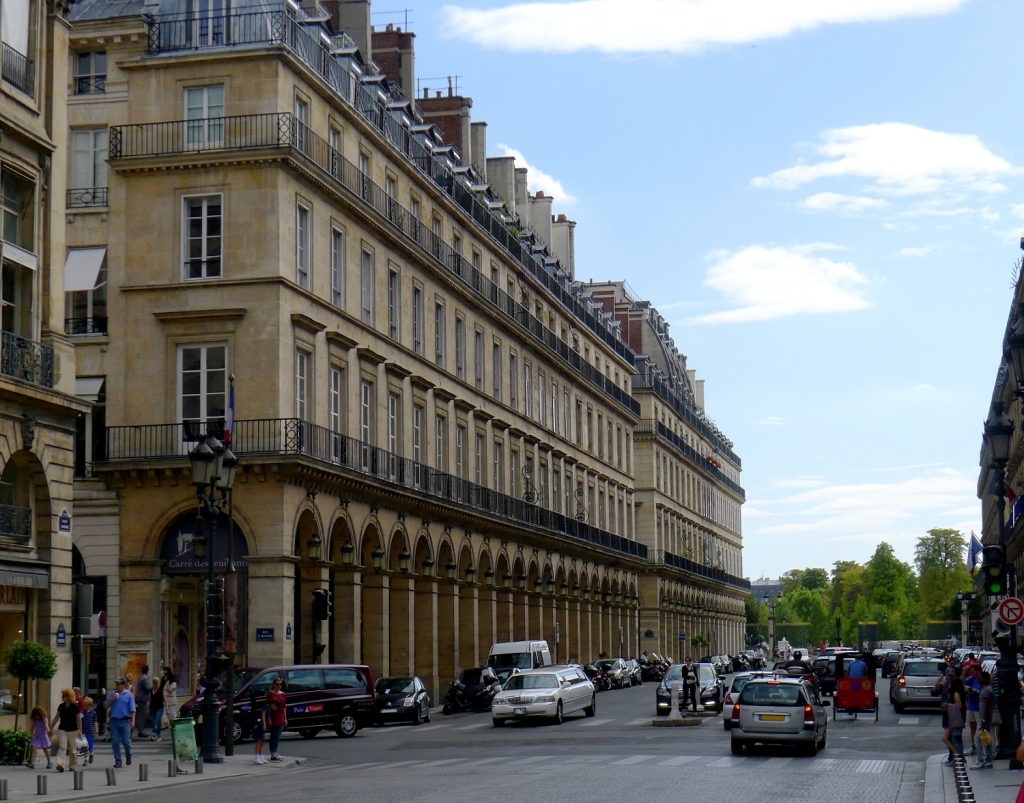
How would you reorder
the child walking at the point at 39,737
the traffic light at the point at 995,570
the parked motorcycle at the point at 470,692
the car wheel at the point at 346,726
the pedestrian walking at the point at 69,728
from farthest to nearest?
the parked motorcycle at the point at 470,692 → the car wheel at the point at 346,726 → the child walking at the point at 39,737 → the pedestrian walking at the point at 69,728 → the traffic light at the point at 995,570

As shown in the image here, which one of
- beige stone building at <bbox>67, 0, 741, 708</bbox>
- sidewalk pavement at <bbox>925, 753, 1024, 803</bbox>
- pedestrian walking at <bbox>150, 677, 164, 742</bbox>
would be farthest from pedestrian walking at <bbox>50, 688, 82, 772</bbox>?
sidewalk pavement at <bbox>925, 753, 1024, 803</bbox>

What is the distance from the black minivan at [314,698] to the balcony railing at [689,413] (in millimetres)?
65614

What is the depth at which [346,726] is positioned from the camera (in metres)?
39.3

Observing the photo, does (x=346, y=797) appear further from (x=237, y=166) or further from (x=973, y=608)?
(x=973, y=608)

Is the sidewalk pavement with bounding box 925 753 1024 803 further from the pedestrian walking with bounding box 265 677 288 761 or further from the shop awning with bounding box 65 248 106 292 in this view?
the shop awning with bounding box 65 248 106 292

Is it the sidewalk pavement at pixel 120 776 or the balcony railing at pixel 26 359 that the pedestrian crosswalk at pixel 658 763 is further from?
the balcony railing at pixel 26 359

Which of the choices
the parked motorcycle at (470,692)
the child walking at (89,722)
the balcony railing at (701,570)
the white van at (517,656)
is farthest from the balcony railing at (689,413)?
the child walking at (89,722)

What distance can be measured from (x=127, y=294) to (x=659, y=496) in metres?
66.0

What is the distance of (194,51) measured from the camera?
45562mm

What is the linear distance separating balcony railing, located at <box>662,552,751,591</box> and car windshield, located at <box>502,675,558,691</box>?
62.6 metres

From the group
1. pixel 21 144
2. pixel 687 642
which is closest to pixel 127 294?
pixel 21 144

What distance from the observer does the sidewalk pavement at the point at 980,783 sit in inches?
842

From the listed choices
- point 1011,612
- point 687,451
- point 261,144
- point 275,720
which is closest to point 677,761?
point 1011,612

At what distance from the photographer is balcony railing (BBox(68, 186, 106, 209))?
1811 inches
